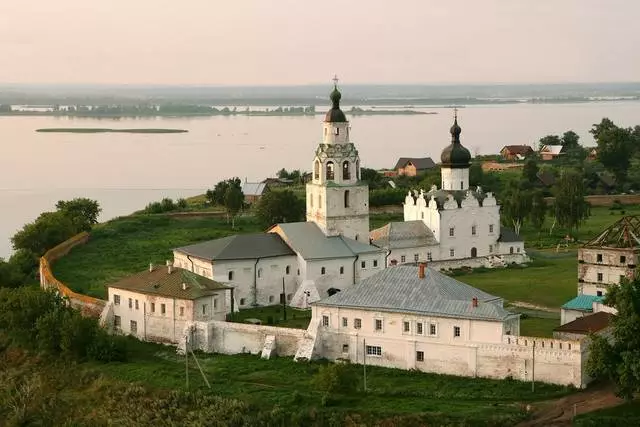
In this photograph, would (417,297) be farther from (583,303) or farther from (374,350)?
(583,303)

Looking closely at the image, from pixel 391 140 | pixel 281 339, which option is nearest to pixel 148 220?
pixel 281 339

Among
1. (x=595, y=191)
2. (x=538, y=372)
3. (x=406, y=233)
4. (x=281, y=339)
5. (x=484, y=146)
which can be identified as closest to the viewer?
(x=538, y=372)

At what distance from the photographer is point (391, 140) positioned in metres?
148

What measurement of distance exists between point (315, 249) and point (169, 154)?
8751 centimetres

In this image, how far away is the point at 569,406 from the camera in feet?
79.9

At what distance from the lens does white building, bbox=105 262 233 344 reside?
30781 mm

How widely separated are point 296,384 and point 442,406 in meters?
4.02

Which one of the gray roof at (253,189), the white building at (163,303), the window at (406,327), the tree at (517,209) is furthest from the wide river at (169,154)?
the window at (406,327)

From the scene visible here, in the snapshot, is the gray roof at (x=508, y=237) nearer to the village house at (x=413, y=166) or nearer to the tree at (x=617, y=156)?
the tree at (x=617, y=156)

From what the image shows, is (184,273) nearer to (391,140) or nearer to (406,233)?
(406,233)

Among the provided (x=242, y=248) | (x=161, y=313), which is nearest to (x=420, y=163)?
(x=242, y=248)

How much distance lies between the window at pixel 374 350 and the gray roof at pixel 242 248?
8.73 metres

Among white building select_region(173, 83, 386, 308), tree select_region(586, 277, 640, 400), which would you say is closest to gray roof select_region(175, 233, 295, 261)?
white building select_region(173, 83, 386, 308)

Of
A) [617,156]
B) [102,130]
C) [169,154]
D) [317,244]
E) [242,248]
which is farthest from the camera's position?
[102,130]
